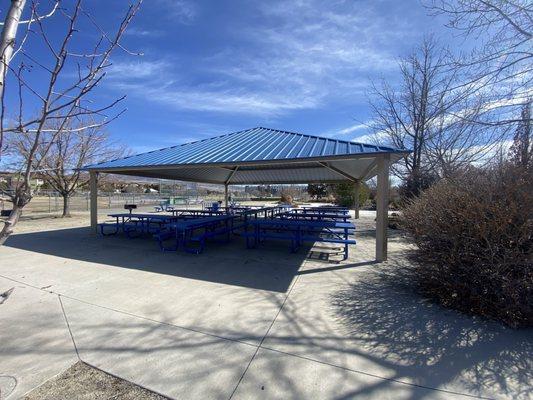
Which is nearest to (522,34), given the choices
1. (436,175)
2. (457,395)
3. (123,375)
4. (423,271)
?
(423,271)

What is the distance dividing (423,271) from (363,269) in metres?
1.76

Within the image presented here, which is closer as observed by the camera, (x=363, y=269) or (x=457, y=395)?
(x=457, y=395)

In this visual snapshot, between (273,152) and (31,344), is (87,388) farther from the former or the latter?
(273,152)

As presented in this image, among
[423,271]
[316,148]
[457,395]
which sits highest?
[316,148]

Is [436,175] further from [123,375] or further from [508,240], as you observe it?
[123,375]

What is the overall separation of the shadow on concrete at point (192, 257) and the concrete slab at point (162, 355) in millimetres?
1963

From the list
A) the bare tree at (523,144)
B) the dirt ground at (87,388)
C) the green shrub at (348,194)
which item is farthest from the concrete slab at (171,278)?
the green shrub at (348,194)

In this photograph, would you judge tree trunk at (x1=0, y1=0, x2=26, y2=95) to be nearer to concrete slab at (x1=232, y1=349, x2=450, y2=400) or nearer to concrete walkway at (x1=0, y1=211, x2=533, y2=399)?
concrete walkway at (x1=0, y1=211, x2=533, y2=399)

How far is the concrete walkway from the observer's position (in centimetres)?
253

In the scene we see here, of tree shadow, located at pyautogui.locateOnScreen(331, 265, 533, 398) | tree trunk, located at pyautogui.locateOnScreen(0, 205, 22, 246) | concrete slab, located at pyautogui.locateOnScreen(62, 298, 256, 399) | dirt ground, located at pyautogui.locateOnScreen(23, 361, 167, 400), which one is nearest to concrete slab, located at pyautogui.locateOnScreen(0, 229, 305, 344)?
concrete slab, located at pyautogui.locateOnScreen(62, 298, 256, 399)

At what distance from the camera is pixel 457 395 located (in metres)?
2.40

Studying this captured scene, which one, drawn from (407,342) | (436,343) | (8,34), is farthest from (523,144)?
(8,34)

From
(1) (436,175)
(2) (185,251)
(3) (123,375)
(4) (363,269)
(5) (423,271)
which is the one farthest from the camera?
(1) (436,175)

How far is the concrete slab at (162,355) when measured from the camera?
97.9 inches
